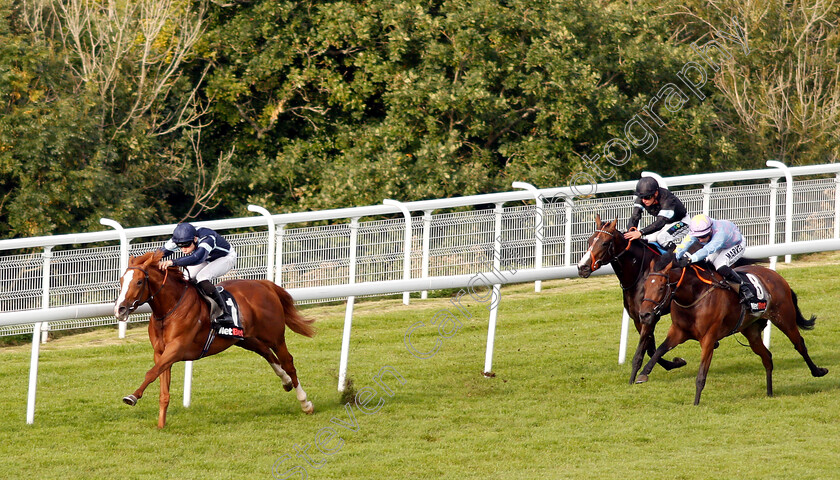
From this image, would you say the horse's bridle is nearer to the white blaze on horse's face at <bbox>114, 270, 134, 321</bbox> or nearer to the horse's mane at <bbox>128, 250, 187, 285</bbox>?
the horse's mane at <bbox>128, 250, 187, 285</bbox>

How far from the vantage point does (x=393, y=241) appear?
34.8 ft

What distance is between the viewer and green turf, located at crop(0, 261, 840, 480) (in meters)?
7.85

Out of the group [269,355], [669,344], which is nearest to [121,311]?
[269,355]

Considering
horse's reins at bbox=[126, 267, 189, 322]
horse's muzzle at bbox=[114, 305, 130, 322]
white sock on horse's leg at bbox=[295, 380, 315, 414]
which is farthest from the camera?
white sock on horse's leg at bbox=[295, 380, 315, 414]

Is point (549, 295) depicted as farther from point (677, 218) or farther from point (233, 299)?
point (233, 299)

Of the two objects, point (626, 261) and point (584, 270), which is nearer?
point (584, 270)

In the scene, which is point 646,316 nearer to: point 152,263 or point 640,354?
point 640,354

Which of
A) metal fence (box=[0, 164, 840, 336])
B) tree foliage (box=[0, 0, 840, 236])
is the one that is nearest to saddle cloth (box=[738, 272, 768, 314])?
metal fence (box=[0, 164, 840, 336])

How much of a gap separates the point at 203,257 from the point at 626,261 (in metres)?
3.45

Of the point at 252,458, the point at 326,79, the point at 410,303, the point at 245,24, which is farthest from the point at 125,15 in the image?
the point at 252,458

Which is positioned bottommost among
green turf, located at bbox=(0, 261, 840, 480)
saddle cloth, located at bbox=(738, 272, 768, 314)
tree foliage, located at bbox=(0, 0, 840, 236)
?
green turf, located at bbox=(0, 261, 840, 480)

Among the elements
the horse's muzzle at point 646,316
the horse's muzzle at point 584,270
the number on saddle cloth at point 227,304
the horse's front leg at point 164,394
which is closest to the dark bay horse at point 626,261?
the horse's muzzle at point 584,270

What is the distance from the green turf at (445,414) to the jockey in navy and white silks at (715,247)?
1.00m

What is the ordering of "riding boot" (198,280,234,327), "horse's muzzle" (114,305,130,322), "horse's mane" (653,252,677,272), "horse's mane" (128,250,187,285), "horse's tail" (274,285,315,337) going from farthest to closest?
1. "horse's tail" (274,285,315,337)
2. "horse's mane" (653,252,677,272)
3. "riding boot" (198,280,234,327)
4. "horse's mane" (128,250,187,285)
5. "horse's muzzle" (114,305,130,322)
